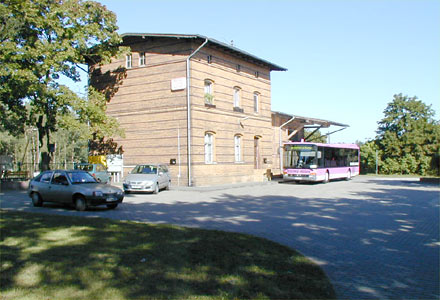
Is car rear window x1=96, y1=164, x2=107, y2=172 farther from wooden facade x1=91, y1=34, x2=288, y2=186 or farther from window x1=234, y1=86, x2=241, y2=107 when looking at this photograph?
window x1=234, y1=86, x2=241, y2=107

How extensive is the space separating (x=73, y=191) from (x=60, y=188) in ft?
2.33

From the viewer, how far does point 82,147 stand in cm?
8675

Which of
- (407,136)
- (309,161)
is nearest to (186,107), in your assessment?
(309,161)

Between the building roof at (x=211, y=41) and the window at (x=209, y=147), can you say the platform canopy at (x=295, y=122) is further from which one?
the window at (x=209, y=147)

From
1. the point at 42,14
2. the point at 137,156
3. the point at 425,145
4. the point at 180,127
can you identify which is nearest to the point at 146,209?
the point at 180,127

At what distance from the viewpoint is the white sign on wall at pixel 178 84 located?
25.5 metres

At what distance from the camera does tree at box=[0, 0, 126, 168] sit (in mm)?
22562

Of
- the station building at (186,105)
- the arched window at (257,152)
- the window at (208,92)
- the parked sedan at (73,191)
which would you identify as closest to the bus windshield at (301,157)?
the station building at (186,105)

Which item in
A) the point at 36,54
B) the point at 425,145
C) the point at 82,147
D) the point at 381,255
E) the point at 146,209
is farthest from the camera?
the point at 82,147

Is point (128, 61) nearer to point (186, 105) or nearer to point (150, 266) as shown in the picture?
point (186, 105)

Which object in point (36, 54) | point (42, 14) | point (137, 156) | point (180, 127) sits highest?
point (42, 14)

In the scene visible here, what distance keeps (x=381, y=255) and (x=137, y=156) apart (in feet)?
70.9

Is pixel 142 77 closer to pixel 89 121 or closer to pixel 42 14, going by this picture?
pixel 89 121

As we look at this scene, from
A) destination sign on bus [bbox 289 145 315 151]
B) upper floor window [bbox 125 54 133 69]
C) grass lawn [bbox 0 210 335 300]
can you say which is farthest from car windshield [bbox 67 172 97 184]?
destination sign on bus [bbox 289 145 315 151]
